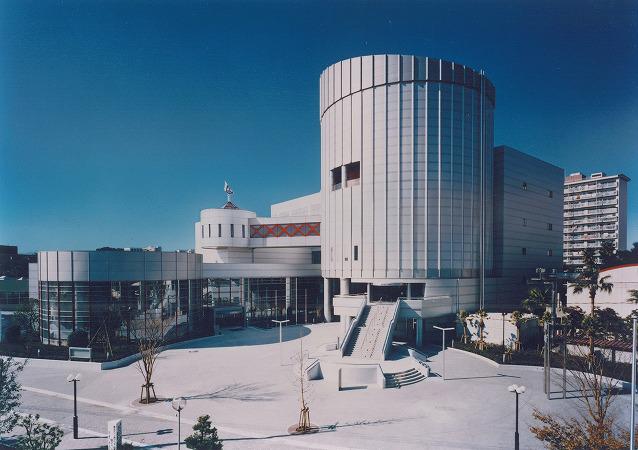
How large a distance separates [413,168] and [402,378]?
22.8 m

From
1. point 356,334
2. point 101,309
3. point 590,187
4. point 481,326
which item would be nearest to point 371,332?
point 356,334

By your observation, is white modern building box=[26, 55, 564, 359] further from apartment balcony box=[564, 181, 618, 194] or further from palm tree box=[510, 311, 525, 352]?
apartment balcony box=[564, 181, 618, 194]

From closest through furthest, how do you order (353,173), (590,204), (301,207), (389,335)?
1. (389,335)
2. (353,173)
3. (301,207)
4. (590,204)

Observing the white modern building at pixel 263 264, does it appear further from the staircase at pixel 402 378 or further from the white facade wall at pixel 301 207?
the staircase at pixel 402 378

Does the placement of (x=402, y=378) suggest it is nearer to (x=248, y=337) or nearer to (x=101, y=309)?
(x=248, y=337)

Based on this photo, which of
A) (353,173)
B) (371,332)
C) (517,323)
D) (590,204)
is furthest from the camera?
(590,204)

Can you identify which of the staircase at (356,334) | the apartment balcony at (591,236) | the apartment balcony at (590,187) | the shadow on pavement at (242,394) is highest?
the apartment balcony at (590,187)

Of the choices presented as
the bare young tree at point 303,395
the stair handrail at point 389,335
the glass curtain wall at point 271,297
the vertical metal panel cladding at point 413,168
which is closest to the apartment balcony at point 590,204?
the vertical metal panel cladding at point 413,168

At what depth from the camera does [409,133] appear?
39.0 metres

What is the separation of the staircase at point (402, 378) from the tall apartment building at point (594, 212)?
9954 centimetres

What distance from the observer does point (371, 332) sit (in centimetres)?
3250

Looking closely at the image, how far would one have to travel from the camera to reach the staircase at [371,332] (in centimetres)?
2961

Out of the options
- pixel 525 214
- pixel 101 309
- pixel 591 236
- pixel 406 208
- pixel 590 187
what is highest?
pixel 590 187

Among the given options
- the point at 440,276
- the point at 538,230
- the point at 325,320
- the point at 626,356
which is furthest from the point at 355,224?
the point at 538,230
